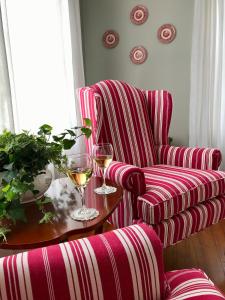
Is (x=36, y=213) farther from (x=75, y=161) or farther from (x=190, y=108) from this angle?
(x=190, y=108)

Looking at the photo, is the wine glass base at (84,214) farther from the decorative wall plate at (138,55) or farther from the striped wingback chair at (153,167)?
the decorative wall plate at (138,55)

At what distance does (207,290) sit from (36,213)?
69cm

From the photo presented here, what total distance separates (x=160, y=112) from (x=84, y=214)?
122 cm

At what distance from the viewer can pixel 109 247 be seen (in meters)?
0.60

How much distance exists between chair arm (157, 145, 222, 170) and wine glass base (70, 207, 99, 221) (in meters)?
0.96

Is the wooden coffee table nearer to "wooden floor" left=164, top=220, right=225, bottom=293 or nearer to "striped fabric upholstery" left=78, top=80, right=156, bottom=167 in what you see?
"striped fabric upholstery" left=78, top=80, right=156, bottom=167

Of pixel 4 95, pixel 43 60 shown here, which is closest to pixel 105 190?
pixel 4 95

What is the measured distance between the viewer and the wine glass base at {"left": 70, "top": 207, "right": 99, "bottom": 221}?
1008mm

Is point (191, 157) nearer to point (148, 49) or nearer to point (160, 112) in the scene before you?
point (160, 112)

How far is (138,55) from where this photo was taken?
2830 millimetres

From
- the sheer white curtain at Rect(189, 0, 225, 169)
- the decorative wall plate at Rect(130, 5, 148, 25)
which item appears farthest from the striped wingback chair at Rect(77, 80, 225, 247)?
the decorative wall plate at Rect(130, 5, 148, 25)

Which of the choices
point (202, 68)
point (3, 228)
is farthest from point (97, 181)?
point (202, 68)

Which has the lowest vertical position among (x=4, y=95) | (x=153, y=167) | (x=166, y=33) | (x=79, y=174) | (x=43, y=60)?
(x=153, y=167)

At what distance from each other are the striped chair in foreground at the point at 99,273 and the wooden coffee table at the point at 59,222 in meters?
0.33
